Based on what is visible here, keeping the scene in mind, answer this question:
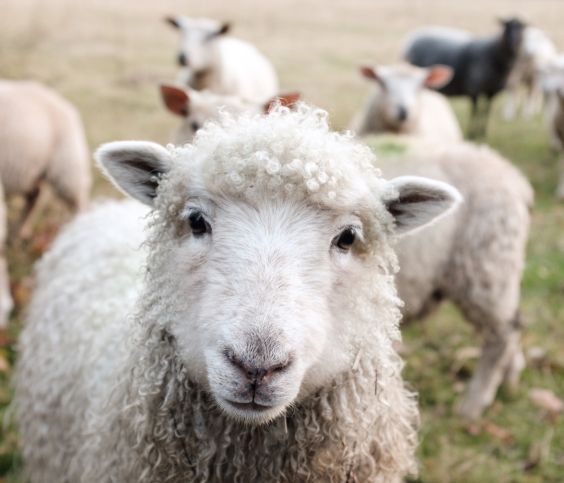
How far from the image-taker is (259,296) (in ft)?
4.87

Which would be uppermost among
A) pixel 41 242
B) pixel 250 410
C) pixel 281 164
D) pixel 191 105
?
pixel 281 164

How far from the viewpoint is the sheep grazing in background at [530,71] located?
11.6 meters

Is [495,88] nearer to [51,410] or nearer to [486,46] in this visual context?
→ [486,46]

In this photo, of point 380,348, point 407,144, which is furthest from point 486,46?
point 380,348

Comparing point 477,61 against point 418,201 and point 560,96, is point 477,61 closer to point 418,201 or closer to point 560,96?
point 560,96

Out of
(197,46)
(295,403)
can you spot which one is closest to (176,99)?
(197,46)

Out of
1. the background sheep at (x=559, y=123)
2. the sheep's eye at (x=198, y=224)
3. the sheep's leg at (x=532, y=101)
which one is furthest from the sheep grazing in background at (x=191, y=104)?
the sheep's leg at (x=532, y=101)

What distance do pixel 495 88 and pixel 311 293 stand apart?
11.3m

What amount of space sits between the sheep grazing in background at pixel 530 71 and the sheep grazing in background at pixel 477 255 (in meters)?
8.12

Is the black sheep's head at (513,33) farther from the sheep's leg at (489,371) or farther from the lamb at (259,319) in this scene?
the lamb at (259,319)

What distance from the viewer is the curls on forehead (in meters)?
1.65

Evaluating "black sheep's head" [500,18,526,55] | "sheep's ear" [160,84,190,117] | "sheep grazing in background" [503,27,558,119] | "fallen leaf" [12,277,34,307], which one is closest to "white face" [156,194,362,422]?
"sheep's ear" [160,84,190,117]

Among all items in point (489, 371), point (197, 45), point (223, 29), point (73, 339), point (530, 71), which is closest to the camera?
point (73, 339)

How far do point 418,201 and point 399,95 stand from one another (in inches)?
186
